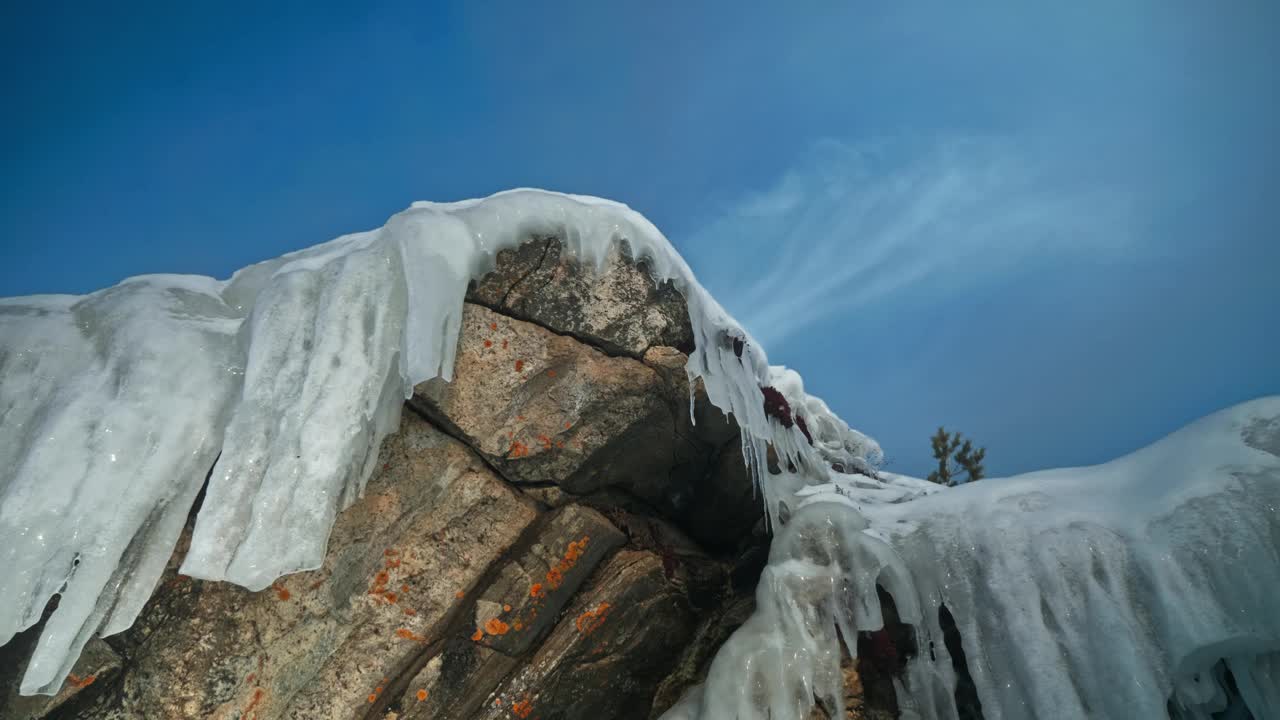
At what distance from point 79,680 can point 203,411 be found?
152cm

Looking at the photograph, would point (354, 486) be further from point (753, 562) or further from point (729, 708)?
point (753, 562)

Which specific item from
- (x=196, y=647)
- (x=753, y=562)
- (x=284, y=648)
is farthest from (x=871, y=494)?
(x=196, y=647)

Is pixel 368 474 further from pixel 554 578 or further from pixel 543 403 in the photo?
pixel 554 578

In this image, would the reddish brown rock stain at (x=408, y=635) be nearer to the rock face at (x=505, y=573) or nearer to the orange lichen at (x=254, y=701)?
the rock face at (x=505, y=573)

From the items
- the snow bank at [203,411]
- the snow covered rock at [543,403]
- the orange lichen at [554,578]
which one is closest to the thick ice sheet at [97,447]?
the snow bank at [203,411]

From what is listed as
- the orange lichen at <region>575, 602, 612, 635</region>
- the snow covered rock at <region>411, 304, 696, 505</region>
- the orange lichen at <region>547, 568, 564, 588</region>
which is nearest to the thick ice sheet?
the snow covered rock at <region>411, 304, 696, 505</region>

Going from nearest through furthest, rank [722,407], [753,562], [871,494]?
1. [722,407]
2. [753,562]
3. [871,494]

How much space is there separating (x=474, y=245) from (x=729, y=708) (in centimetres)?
323

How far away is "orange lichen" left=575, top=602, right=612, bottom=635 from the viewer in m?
4.36

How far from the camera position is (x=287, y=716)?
3.86m

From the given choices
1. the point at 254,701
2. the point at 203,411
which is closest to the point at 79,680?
the point at 254,701

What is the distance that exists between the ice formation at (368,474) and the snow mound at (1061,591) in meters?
0.01

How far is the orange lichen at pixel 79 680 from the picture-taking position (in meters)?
3.56

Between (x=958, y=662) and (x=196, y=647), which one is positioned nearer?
(x=196, y=647)
